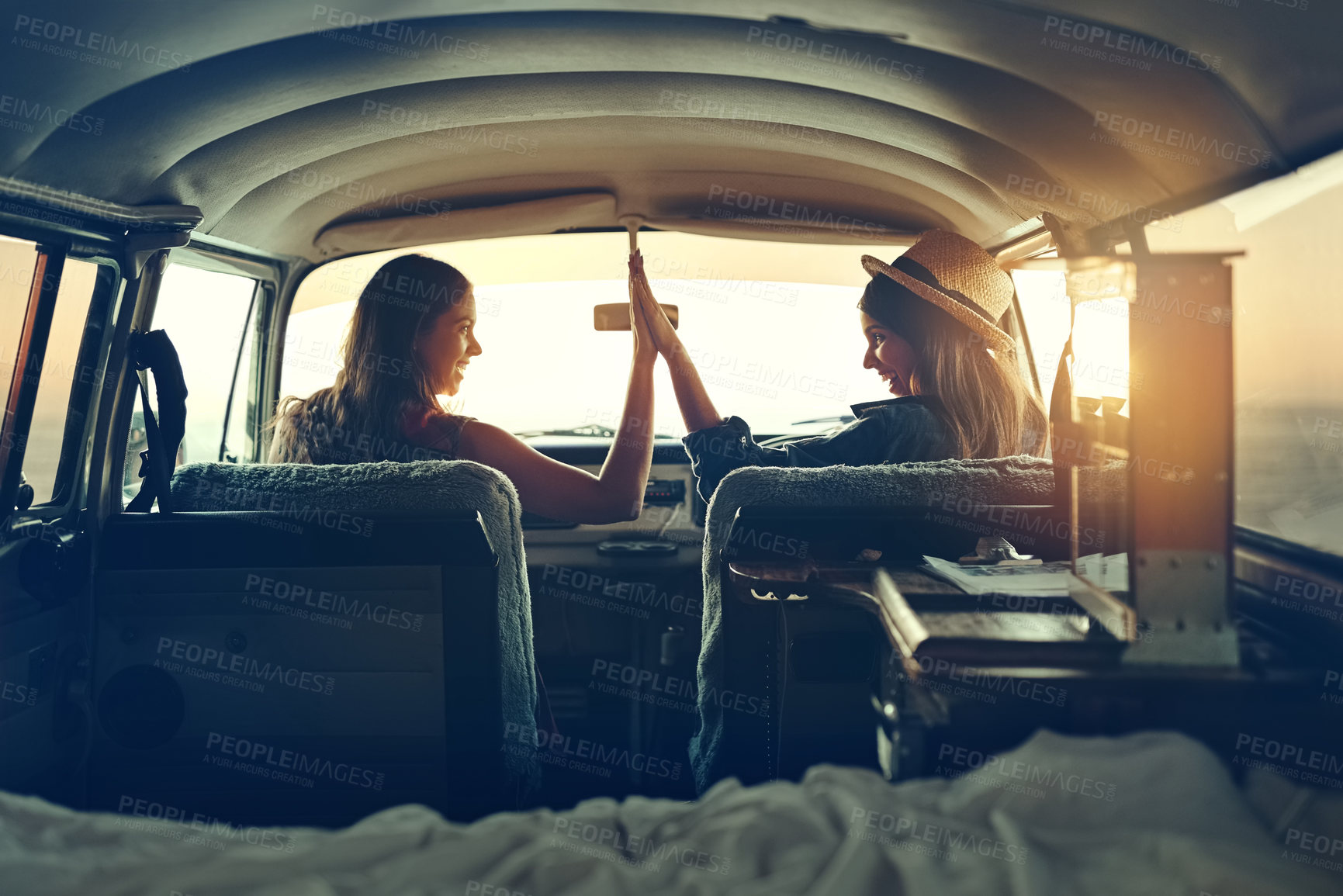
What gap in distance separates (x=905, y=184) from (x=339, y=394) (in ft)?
6.54

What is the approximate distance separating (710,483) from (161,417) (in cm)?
149

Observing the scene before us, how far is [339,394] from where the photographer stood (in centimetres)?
278

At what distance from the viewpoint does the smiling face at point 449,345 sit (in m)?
2.84

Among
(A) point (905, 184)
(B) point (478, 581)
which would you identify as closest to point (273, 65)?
(B) point (478, 581)

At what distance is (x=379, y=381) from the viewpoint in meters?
2.77

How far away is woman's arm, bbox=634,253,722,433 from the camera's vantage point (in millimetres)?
2881

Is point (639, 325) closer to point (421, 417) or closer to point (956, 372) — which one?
point (421, 417)

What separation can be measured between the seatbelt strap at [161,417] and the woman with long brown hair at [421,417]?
0.37 m

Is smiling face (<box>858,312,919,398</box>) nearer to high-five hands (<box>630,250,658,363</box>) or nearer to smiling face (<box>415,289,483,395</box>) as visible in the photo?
high-five hands (<box>630,250,658,363</box>)

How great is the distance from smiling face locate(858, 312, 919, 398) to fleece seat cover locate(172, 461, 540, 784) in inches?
48.9

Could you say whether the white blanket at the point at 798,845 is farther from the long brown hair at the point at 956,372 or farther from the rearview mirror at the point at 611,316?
the rearview mirror at the point at 611,316

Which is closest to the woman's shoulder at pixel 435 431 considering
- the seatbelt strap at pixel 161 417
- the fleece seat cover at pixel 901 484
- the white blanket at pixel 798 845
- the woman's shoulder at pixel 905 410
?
the seatbelt strap at pixel 161 417

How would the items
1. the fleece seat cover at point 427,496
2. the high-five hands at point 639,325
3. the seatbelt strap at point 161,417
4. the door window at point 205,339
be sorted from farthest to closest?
the high-five hands at point 639,325 → the door window at point 205,339 → the seatbelt strap at point 161,417 → the fleece seat cover at point 427,496

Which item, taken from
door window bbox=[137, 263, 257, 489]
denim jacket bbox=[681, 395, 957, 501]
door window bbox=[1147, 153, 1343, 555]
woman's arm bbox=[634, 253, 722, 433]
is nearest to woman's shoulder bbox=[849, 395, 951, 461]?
denim jacket bbox=[681, 395, 957, 501]
